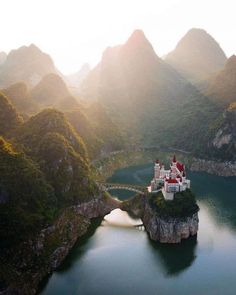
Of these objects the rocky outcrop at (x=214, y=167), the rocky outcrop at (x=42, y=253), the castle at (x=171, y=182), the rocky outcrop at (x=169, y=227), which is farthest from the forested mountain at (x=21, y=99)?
the rocky outcrop at (x=169, y=227)

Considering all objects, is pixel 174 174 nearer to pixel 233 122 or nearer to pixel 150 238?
pixel 150 238

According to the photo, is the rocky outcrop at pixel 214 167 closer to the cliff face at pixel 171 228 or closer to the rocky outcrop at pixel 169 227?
the rocky outcrop at pixel 169 227

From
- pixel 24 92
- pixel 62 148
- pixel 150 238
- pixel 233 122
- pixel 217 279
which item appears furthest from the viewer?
pixel 24 92

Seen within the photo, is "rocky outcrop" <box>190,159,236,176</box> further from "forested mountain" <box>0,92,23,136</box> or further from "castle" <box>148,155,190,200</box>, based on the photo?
"forested mountain" <box>0,92,23,136</box>

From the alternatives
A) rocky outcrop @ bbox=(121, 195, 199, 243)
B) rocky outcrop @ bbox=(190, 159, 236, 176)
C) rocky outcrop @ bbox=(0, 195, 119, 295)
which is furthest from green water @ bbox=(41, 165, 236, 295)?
rocky outcrop @ bbox=(190, 159, 236, 176)

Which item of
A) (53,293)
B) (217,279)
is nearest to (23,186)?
(53,293)

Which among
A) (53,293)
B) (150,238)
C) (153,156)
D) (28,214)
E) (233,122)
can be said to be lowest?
(153,156)

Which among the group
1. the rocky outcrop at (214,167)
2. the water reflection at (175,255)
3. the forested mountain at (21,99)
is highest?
the forested mountain at (21,99)
